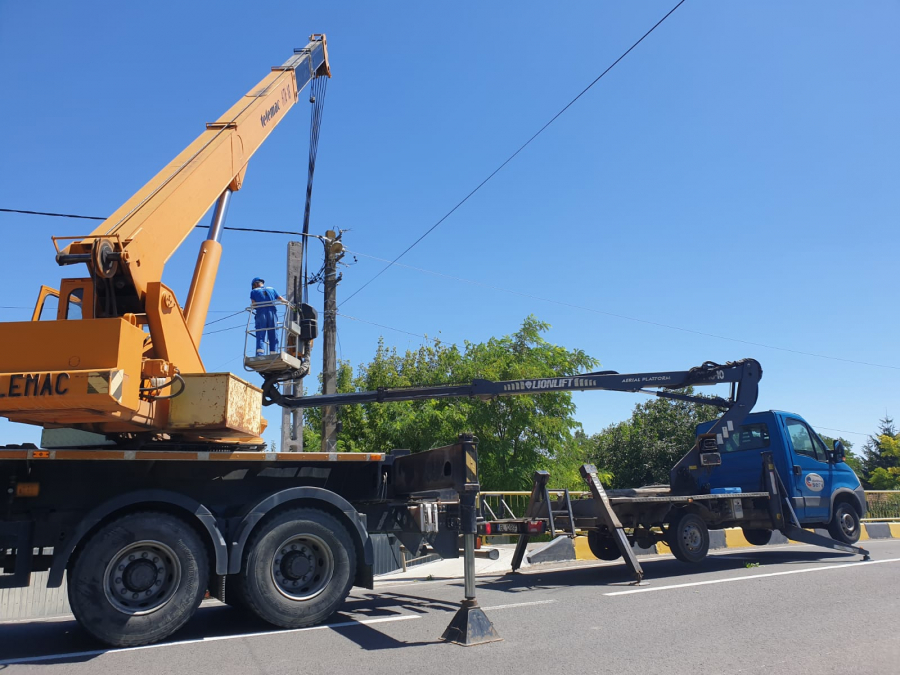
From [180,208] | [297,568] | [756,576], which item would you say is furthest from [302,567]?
[756,576]

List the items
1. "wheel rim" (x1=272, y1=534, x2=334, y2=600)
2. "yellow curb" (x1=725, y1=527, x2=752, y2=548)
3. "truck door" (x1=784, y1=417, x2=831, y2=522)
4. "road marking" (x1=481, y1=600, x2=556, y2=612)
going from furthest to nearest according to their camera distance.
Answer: "yellow curb" (x1=725, y1=527, x2=752, y2=548) < "truck door" (x1=784, y1=417, x2=831, y2=522) < "road marking" (x1=481, y1=600, x2=556, y2=612) < "wheel rim" (x1=272, y1=534, x2=334, y2=600)

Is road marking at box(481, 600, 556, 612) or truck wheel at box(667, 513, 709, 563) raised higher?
truck wheel at box(667, 513, 709, 563)

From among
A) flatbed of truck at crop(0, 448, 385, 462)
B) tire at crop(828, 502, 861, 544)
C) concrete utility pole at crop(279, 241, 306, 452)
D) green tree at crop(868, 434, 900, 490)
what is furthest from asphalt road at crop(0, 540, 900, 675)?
green tree at crop(868, 434, 900, 490)

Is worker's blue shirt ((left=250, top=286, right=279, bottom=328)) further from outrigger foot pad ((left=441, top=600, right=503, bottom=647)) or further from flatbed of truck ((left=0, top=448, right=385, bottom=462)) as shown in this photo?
outrigger foot pad ((left=441, top=600, right=503, bottom=647))

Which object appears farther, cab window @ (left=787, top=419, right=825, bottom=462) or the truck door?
cab window @ (left=787, top=419, right=825, bottom=462)

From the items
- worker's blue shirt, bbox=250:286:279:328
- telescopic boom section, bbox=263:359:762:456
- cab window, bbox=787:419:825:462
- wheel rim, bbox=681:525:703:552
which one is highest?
worker's blue shirt, bbox=250:286:279:328

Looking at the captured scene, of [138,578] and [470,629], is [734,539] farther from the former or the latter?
[138,578]

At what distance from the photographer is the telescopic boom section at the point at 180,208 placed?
635 centimetres

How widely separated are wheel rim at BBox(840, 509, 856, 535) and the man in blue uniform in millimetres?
10476

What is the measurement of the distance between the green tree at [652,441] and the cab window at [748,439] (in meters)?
20.8

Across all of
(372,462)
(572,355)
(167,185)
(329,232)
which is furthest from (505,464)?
(167,185)

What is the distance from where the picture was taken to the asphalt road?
4.95 m

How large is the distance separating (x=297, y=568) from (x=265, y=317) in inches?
130

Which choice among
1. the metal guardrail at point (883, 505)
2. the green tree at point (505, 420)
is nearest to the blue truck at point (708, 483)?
the green tree at point (505, 420)
